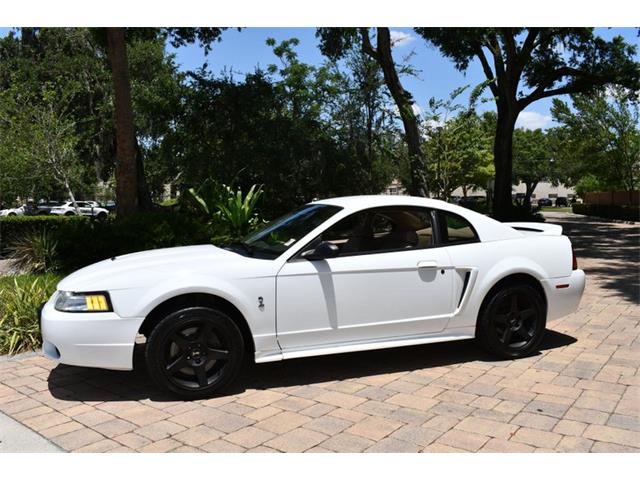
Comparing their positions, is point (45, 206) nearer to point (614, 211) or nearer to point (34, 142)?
point (34, 142)

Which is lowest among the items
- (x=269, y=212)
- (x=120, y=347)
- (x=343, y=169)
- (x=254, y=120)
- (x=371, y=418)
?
(x=371, y=418)

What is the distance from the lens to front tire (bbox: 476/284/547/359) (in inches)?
199

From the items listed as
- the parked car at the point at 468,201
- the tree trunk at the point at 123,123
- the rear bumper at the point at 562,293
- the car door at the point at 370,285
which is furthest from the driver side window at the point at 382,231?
the parked car at the point at 468,201

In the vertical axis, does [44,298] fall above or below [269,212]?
below

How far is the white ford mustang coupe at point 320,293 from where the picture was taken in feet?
13.7

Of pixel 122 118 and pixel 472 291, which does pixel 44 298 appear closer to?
pixel 472 291

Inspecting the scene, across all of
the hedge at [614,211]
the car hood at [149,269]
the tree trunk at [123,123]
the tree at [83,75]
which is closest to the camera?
the car hood at [149,269]

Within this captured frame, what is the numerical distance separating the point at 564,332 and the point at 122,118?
29.2 ft

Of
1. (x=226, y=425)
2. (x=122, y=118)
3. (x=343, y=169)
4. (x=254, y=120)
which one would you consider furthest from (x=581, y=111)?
(x=226, y=425)

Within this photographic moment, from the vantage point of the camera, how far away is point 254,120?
16641mm

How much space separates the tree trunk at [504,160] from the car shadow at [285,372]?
16.8 m

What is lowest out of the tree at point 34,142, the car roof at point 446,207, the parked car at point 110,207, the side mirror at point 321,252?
the side mirror at point 321,252

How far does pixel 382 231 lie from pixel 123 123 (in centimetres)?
788

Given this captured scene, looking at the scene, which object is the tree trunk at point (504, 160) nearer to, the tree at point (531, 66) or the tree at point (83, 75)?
the tree at point (531, 66)
